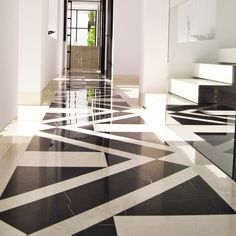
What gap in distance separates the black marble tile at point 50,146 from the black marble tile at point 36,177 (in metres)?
0.48

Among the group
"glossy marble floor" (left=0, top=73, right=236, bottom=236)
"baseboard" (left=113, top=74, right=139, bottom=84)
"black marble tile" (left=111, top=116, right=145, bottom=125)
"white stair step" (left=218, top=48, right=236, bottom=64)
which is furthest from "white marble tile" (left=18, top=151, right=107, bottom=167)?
"baseboard" (left=113, top=74, right=139, bottom=84)

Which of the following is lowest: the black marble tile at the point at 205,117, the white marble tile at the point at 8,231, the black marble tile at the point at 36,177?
the white marble tile at the point at 8,231

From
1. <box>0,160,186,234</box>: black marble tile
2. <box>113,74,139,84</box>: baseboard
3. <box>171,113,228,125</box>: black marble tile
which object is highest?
<box>113,74,139,84</box>: baseboard

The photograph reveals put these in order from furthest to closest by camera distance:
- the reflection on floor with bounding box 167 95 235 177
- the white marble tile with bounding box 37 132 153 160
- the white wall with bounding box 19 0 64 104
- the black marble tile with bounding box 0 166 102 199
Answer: the white wall with bounding box 19 0 64 104 → the white marble tile with bounding box 37 132 153 160 → the reflection on floor with bounding box 167 95 235 177 → the black marble tile with bounding box 0 166 102 199

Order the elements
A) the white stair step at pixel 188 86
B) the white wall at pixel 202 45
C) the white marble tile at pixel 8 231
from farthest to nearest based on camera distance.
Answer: the white stair step at pixel 188 86 < the white wall at pixel 202 45 < the white marble tile at pixel 8 231

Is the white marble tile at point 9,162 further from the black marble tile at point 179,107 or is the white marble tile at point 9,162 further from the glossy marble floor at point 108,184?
the black marble tile at point 179,107

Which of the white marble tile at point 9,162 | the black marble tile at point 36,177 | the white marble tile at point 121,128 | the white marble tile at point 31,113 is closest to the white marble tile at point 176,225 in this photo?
the black marble tile at point 36,177

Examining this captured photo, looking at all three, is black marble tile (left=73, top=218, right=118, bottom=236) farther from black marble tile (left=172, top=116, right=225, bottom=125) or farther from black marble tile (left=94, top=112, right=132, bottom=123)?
black marble tile (left=94, top=112, right=132, bottom=123)

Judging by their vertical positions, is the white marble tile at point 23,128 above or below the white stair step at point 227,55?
below

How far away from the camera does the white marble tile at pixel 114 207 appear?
1.62 meters

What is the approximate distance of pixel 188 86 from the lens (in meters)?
3.29

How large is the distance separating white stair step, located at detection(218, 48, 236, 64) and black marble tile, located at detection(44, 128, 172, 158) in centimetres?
74

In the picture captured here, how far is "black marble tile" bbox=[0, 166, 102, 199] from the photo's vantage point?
82.0 inches

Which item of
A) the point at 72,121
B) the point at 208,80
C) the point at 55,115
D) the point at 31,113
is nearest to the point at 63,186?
the point at 208,80
